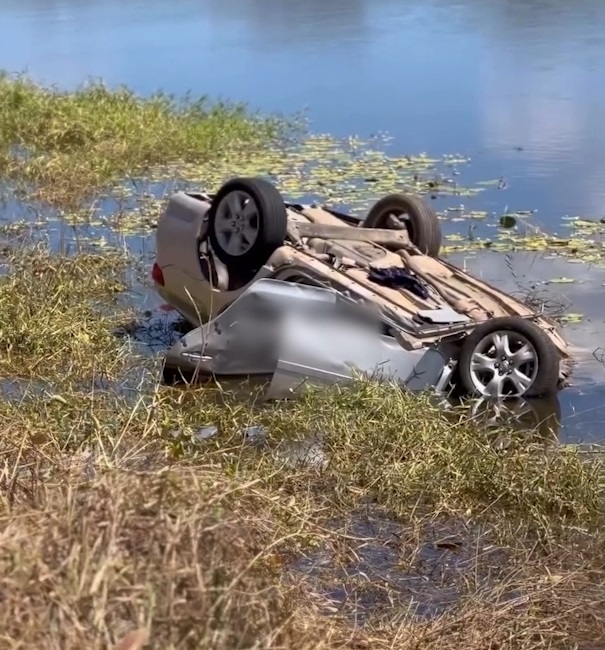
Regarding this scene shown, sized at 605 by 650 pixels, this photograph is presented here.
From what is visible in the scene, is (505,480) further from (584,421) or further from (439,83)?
(439,83)

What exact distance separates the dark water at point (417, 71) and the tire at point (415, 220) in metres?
1.24

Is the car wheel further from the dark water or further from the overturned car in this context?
the dark water

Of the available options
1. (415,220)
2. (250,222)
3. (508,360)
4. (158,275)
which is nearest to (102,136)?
(158,275)

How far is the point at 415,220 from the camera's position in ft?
29.5

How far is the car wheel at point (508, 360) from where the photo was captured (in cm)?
720

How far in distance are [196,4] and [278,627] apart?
151 ft

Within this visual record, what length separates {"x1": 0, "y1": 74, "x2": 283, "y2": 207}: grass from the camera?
Answer: 14820 mm

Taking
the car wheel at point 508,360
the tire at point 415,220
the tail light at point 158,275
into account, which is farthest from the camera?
the tail light at point 158,275

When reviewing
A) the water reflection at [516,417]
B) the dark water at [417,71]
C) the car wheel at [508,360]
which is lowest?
the water reflection at [516,417]

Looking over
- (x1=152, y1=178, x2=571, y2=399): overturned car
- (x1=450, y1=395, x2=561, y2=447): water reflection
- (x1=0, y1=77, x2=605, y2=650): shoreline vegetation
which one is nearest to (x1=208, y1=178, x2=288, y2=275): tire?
(x1=152, y1=178, x2=571, y2=399): overturned car

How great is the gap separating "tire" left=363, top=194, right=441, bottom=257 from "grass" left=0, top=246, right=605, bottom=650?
2.26m

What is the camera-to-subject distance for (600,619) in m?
4.41

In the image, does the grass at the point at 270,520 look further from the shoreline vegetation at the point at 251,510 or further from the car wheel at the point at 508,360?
the car wheel at the point at 508,360

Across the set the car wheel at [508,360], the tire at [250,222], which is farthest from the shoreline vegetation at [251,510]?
the tire at [250,222]
